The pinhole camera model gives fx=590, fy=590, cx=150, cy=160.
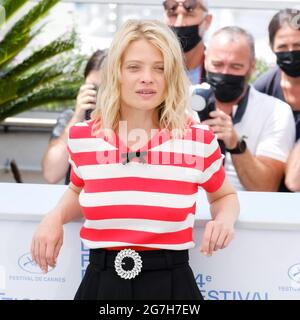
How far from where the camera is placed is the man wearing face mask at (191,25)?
3719 millimetres

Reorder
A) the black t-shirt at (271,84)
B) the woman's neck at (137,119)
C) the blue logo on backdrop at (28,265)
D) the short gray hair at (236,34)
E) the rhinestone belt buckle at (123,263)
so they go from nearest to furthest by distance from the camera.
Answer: the rhinestone belt buckle at (123,263) → the woman's neck at (137,119) → the blue logo on backdrop at (28,265) → the short gray hair at (236,34) → the black t-shirt at (271,84)

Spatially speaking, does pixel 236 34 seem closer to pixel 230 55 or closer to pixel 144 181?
pixel 230 55

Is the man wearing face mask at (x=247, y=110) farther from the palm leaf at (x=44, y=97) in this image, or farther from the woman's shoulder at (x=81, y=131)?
the palm leaf at (x=44, y=97)

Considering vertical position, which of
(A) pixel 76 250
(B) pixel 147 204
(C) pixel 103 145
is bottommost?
(A) pixel 76 250

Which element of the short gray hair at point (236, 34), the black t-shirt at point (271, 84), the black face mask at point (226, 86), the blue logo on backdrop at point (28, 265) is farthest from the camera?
the black t-shirt at point (271, 84)


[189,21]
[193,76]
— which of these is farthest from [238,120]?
[189,21]

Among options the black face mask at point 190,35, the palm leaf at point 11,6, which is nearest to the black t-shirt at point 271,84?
the black face mask at point 190,35

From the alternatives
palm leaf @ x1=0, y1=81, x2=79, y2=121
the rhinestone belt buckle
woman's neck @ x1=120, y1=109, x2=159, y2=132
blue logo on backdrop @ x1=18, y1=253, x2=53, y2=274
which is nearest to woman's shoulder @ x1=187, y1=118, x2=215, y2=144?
woman's neck @ x1=120, y1=109, x2=159, y2=132

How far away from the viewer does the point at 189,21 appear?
3754mm

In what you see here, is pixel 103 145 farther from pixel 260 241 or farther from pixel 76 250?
pixel 260 241

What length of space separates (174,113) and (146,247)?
36 cm

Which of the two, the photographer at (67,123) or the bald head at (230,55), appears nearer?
the photographer at (67,123)

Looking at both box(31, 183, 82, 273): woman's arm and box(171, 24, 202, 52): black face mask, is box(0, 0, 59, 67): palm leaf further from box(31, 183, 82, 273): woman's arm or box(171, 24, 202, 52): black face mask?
box(31, 183, 82, 273): woman's arm

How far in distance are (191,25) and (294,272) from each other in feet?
7.85
